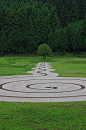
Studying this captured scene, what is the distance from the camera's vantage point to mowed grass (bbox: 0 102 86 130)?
267 inches

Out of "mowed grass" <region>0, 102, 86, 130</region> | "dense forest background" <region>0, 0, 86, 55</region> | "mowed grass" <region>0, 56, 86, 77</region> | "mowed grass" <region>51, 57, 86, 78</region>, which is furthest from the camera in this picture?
"dense forest background" <region>0, 0, 86, 55</region>

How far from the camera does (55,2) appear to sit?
11644 centimetres

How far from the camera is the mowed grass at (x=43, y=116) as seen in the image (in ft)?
22.2

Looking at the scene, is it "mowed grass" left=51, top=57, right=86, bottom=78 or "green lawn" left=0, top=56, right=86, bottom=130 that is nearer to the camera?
"green lawn" left=0, top=56, right=86, bottom=130

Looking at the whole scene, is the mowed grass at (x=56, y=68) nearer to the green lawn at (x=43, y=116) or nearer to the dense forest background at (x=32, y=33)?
the green lawn at (x=43, y=116)

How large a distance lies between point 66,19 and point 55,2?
60.6ft

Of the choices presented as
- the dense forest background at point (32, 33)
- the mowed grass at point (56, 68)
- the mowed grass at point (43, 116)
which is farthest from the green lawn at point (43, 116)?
the dense forest background at point (32, 33)

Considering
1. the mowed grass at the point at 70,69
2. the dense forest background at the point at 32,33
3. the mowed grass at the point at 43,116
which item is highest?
the dense forest background at the point at 32,33

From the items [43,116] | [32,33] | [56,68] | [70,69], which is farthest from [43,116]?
[32,33]

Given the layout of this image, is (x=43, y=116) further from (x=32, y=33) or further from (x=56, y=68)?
(x=32, y=33)

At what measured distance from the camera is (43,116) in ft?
25.2

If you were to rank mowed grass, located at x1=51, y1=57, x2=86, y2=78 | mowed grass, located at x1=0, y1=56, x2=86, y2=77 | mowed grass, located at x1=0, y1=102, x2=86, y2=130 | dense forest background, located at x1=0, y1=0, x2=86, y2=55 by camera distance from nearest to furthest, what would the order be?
mowed grass, located at x1=0, y1=102, x2=86, y2=130
mowed grass, located at x1=51, y1=57, x2=86, y2=78
mowed grass, located at x1=0, y1=56, x2=86, y2=77
dense forest background, located at x1=0, y1=0, x2=86, y2=55

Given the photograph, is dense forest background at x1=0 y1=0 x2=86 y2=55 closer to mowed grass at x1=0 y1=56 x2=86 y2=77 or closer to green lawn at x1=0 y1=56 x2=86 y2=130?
mowed grass at x1=0 y1=56 x2=86 y2=77

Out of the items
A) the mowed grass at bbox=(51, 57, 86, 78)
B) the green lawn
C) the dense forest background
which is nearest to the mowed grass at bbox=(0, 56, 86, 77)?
the mowed grass at bbox=(51, 57, 86, 78)
